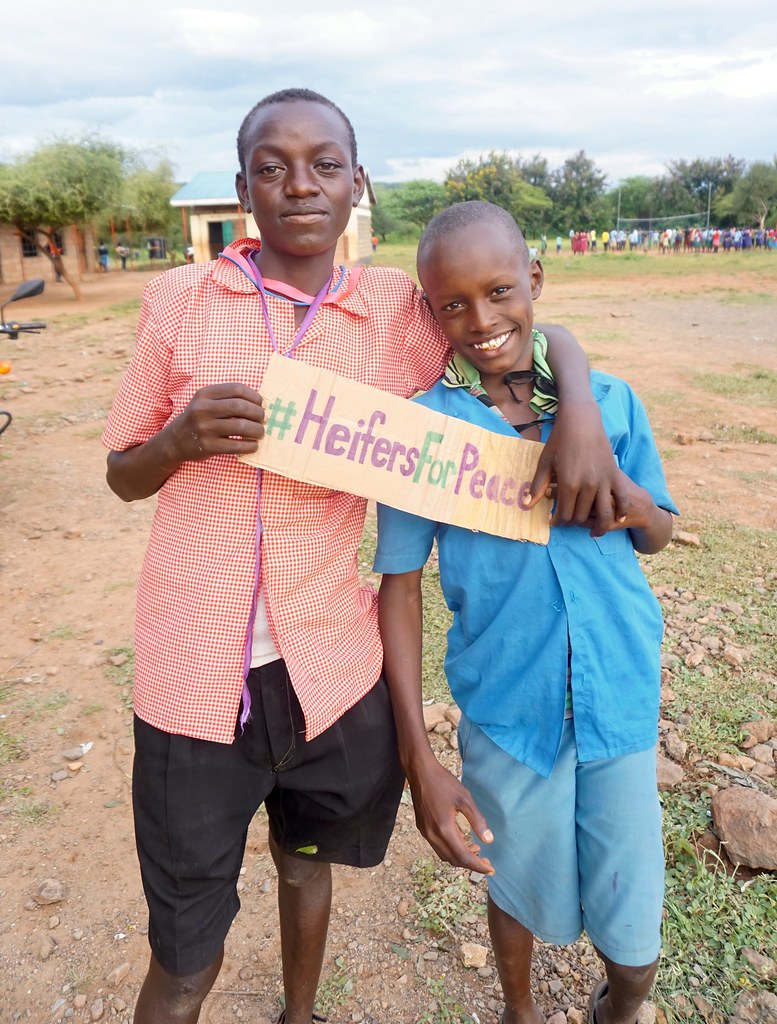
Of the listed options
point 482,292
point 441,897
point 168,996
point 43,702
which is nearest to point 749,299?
point 43,702

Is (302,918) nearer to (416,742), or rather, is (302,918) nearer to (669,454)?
(416,742)

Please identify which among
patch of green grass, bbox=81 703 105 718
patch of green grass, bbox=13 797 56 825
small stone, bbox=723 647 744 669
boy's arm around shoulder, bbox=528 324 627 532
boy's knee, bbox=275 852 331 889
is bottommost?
patch of green grass, bbox=81 703 105 718

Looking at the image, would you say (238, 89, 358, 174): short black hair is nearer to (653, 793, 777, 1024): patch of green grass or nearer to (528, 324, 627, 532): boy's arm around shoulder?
(528, 324, 627, 532): boy's arm around shoulder

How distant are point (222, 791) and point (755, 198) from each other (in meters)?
46.2

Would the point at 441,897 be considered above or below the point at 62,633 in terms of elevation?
above

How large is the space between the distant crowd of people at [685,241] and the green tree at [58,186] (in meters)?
23.1

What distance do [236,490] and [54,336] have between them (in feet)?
40.2

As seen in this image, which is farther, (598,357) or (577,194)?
(577,194)

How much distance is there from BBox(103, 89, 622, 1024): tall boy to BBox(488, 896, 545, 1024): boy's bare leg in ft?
1.51

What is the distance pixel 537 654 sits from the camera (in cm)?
141

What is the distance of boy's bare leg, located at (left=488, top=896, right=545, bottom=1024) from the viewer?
5.27 ft

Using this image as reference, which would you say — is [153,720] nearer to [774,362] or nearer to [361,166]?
[361,166]

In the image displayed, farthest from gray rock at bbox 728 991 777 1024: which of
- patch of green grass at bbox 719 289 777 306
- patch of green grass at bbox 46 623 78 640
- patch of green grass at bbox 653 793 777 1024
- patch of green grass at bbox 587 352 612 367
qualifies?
patch of green grass at bbox 719 289 777 306

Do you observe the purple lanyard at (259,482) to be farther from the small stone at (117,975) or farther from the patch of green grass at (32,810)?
the patch of green grass at (32,810)
